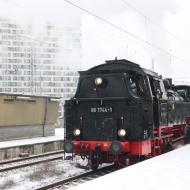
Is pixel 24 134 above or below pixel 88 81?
below

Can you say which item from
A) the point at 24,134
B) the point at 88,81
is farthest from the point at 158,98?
the point at 24,134

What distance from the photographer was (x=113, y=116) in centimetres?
1131

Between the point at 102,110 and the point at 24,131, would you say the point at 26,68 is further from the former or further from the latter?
the point at 102,110

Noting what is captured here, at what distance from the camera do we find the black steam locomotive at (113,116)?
10992 mm

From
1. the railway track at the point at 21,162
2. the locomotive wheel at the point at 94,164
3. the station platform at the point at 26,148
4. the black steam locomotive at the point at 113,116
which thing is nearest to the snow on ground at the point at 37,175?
the railway track at the point at 21,162

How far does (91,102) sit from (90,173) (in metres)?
2.06

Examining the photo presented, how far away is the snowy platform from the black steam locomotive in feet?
3.08

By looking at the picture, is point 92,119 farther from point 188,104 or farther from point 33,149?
point 188,104

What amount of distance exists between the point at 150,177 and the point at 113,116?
3187 millimetres

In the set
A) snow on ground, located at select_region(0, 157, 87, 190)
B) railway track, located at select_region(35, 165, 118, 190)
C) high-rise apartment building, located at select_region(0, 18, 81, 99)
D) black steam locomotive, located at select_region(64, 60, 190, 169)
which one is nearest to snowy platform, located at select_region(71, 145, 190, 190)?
black steam locomotive, located at select_region(64, 60, 190, 169)

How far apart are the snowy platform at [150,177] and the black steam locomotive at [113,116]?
0.94 m

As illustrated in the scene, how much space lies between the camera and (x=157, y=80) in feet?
43.8

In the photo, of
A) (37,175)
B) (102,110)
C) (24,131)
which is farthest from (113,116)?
(24,131)

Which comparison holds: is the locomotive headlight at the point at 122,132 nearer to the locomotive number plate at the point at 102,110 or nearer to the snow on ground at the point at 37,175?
the locomotive number plate at the point at 102,110
